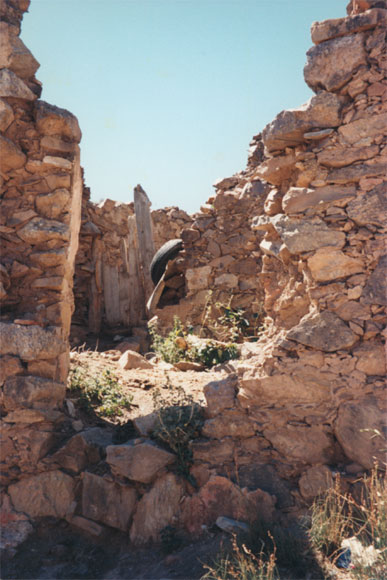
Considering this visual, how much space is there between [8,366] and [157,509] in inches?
63.5

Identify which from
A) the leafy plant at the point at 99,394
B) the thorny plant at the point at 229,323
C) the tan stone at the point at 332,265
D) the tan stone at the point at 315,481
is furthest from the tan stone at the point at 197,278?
the tan stone at the point at 315,481

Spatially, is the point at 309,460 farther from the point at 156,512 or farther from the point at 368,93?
the point at 368,93

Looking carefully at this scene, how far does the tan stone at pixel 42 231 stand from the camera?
402 cm

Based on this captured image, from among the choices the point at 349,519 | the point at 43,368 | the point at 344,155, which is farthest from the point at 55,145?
the point at 349,519

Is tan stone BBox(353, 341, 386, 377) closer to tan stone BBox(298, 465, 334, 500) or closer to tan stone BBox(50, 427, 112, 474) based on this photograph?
tan stone BBox(298, 465, 334, 500)

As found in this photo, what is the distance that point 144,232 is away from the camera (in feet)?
30.9

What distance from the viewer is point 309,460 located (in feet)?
10.4

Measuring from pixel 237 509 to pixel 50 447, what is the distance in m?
1.60

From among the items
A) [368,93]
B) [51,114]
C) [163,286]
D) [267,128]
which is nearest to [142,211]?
[163,286]

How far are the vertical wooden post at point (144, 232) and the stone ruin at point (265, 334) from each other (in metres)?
5.06

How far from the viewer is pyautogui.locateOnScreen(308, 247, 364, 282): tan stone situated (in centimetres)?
326

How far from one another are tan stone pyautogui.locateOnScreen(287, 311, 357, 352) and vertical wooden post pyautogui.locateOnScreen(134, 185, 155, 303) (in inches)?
244

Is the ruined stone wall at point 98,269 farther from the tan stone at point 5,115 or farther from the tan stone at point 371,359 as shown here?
the tan stone at point 371,359

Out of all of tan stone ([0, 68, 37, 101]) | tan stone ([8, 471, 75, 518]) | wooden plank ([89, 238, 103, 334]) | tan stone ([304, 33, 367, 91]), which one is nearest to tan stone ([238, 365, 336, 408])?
tan stone ([8, 471, 75, 518])
